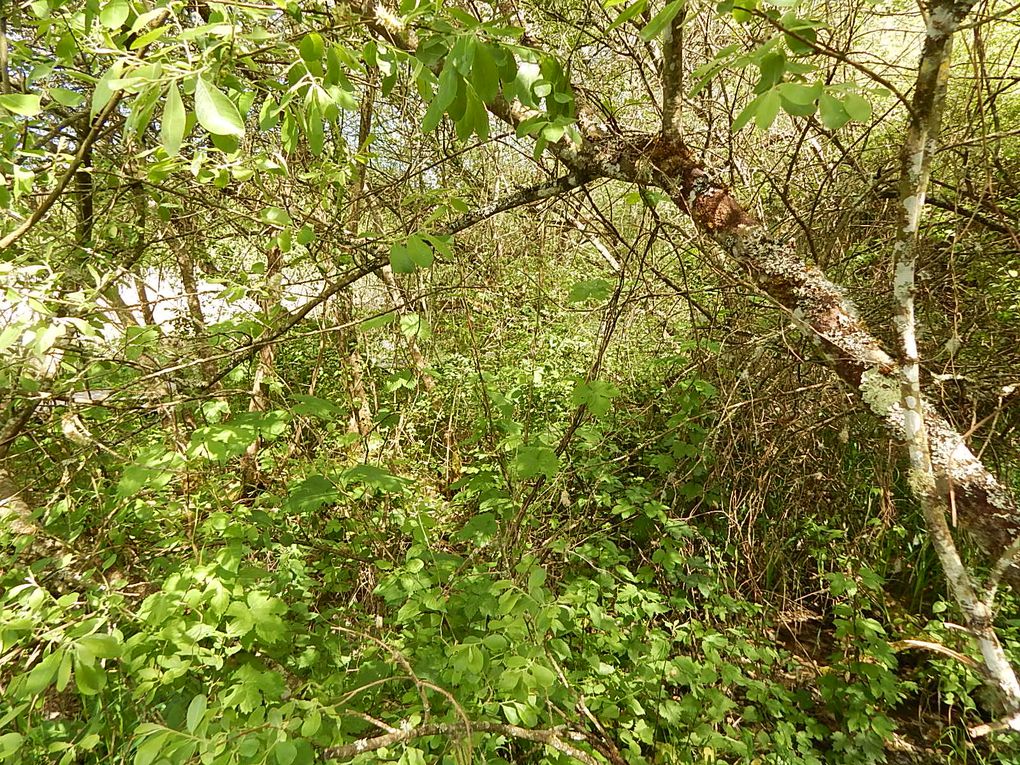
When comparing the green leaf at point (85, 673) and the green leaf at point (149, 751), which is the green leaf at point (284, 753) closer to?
the green leaf at point (149, 751)

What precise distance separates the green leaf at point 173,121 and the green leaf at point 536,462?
A: 1542 mm

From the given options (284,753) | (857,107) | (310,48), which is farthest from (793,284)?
(284,753)

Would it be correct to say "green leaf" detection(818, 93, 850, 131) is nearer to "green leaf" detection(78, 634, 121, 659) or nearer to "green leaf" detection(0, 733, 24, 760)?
"green leaf" detection(78, 634, 121, 659)

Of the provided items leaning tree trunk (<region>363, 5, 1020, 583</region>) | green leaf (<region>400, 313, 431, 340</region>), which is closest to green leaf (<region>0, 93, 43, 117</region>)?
leaning tree trunk (<region>363, 5, 1020, 583</region>)

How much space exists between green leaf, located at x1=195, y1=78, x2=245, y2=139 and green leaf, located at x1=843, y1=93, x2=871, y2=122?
3.92 ft

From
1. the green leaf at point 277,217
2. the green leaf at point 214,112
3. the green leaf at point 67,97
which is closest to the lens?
the green leaf at point 214,112

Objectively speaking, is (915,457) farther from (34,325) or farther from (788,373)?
(34,325)

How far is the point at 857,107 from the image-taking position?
3.49 ft

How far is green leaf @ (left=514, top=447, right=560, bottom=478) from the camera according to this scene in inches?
80.7

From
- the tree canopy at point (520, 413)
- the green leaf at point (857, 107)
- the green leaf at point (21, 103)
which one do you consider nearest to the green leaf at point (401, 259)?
the tree canopy at point (520, 413)

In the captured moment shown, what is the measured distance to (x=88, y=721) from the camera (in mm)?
2057

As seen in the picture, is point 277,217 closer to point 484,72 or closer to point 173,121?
point 173,121

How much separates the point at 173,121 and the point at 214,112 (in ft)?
0.23

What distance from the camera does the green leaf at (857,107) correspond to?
41.0 inches
